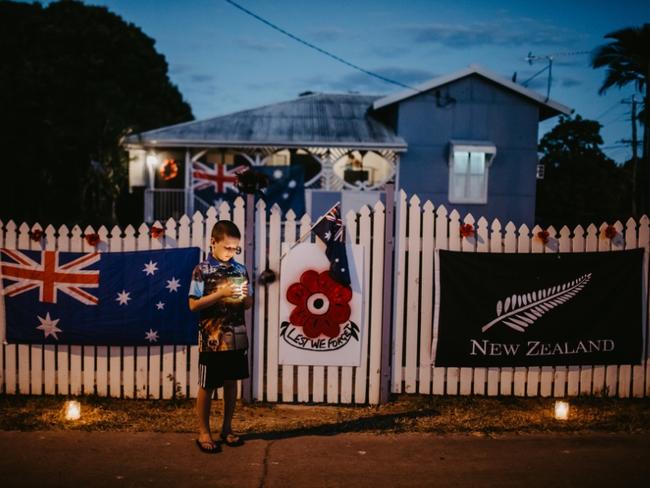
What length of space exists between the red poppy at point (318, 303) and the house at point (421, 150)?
37.7 ft

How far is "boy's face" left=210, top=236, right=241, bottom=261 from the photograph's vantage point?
13.9 feet

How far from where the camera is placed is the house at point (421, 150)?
1700 cm

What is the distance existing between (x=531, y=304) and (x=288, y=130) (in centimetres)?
1282

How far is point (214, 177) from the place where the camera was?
16.8 meters

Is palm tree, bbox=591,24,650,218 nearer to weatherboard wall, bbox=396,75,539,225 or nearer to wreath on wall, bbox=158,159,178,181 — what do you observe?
weatherboard wall, bbox=396,75,539,225

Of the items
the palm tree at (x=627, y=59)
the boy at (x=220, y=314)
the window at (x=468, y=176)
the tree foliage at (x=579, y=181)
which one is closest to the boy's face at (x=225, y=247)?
the boy at (x=220, y=314)

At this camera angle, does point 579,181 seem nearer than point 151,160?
No

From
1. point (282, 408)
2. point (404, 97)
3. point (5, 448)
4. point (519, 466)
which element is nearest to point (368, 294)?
point (282, 408)

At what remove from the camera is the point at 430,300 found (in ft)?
18.3

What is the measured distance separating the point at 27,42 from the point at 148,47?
6.95 metres

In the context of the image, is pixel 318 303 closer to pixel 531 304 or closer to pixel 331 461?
pixel 331 461

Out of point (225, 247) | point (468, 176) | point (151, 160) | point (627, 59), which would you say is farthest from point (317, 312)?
point (627, 59)

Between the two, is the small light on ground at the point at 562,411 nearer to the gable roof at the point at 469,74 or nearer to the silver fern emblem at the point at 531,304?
the silver fern emblem at the point at 531,304

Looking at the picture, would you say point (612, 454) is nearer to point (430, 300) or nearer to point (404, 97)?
point (430, 300)
